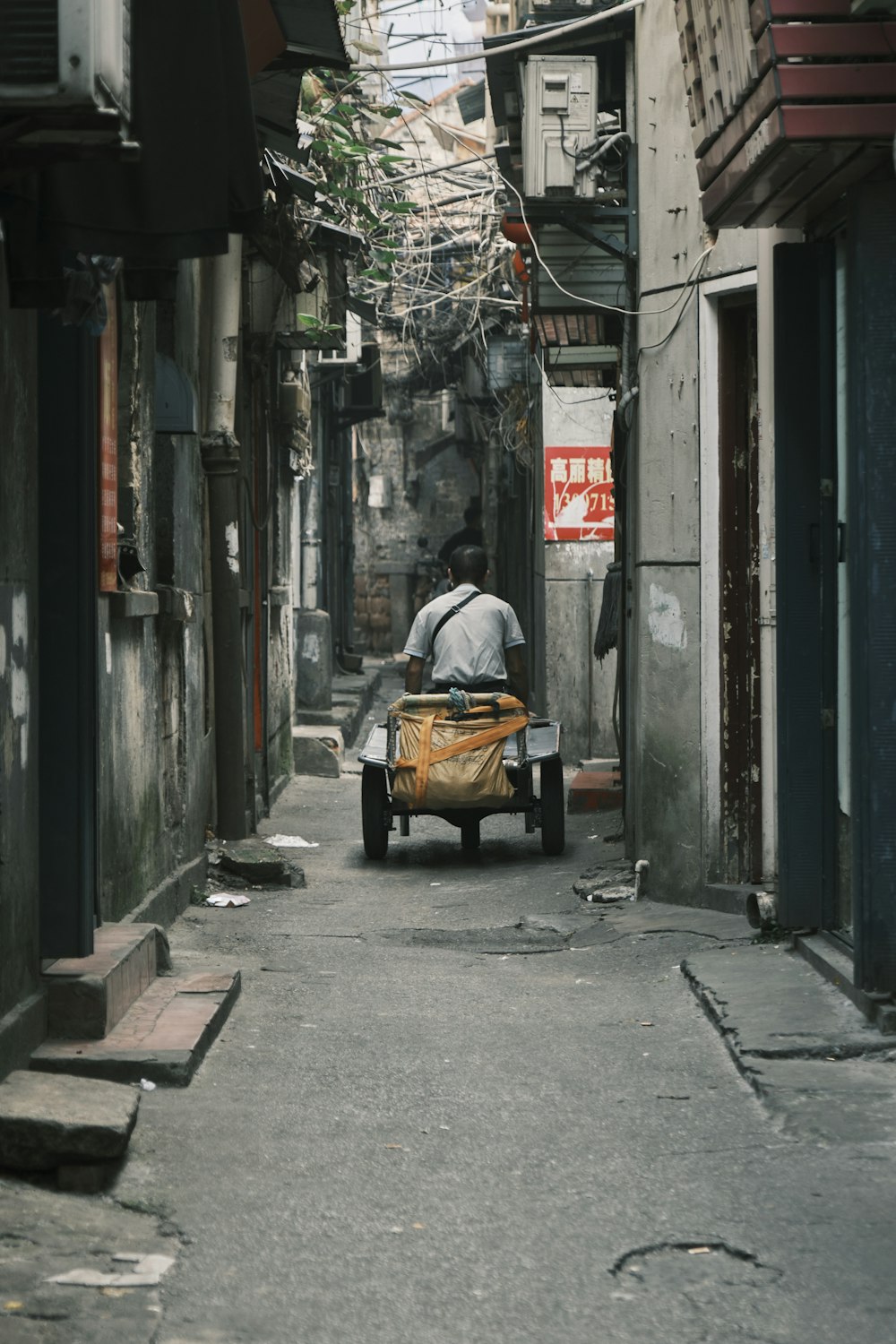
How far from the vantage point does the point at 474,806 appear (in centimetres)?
1007

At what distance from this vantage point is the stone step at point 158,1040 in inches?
196

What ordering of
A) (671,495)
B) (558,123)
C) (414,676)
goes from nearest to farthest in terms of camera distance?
(671,495)
(558,123)
(414,676)

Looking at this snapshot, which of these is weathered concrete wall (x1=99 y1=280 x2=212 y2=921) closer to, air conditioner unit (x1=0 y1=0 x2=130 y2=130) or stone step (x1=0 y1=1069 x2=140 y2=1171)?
stone step (x1=0 y1=1069 x2=140 y2=1171)

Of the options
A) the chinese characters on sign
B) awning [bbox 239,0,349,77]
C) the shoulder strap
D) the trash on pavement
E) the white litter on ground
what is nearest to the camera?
the trash on pavement

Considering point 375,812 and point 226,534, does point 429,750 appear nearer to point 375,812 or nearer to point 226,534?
point 375,812

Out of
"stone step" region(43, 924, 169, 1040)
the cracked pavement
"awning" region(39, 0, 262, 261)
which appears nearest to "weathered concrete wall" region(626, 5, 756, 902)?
the cracked pavement

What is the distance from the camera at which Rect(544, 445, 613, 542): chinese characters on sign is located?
15.0 metres

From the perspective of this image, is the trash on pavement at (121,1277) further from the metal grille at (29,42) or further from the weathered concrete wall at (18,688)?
the metal grille at (29,42)

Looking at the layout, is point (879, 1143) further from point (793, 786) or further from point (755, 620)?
point (755, 620)

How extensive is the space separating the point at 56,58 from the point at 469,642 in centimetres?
752

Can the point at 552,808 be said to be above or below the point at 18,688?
below

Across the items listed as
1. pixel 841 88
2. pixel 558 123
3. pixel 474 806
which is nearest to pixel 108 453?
pixel 841 88

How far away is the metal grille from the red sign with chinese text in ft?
9.35

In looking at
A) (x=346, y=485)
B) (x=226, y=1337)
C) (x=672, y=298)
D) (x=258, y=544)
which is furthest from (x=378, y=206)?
(x=346, y=485)
